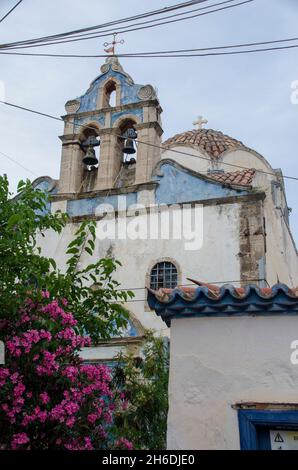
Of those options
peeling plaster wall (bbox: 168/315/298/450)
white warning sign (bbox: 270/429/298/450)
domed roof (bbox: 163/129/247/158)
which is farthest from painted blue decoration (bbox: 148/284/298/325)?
domed roof (bbox: 163/129/247/158)

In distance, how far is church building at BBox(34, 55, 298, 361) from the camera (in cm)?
1057

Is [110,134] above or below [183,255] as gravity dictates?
above

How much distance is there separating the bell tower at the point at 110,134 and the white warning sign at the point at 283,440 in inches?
304

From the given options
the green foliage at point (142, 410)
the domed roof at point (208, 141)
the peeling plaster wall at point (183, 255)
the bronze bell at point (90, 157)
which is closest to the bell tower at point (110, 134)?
the bronze bell at point (90, 157)

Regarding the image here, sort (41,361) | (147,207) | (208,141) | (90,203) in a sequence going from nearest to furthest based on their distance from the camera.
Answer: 1. (41,361)
2. (147,207)
3. (90,203)
4. (208,141)

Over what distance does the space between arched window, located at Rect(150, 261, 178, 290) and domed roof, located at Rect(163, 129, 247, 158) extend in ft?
21.2

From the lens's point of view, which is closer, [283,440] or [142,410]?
[283,440]

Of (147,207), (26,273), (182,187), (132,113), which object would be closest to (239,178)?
(182,187)

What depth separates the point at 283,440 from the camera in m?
4.57

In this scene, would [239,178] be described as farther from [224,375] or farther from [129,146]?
[224,375]

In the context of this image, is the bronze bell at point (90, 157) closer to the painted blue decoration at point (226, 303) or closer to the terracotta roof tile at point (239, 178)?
the terracotta roof tile at point (239, 178)

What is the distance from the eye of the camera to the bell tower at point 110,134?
1210 cm

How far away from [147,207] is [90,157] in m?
2.03

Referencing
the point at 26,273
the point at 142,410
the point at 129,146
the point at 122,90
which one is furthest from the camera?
the point at 122,90
